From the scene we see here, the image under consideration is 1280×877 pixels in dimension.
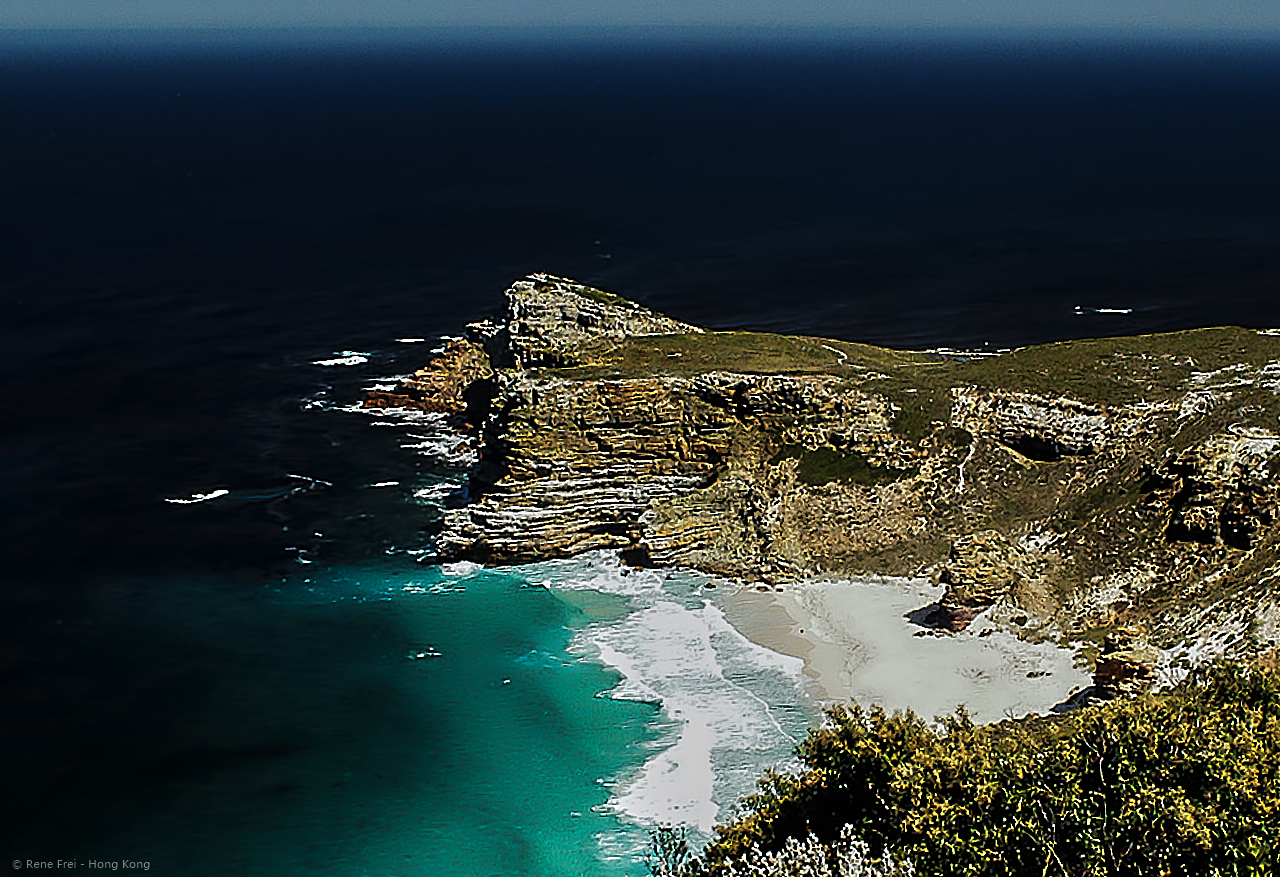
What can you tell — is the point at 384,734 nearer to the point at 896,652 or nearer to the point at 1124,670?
the point at 896,652

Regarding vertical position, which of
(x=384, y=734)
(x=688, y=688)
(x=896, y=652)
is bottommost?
(x=384, y=734)

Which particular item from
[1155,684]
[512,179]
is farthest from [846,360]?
[512,179]

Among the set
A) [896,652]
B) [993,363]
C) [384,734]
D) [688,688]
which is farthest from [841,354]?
[384,734]

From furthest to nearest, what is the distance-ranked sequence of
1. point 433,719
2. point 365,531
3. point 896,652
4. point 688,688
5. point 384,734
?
1. point 365,531
2. point 896,652
3. point 688,688
4. point 433,719
5. point 384,734

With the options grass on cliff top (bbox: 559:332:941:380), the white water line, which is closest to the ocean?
grass on cliff top (bbox: 559:332:941:380)

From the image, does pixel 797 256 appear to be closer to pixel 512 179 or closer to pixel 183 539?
pixel 512 179

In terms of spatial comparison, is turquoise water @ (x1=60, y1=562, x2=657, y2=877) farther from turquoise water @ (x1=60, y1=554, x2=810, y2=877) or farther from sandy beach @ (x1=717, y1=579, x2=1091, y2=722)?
sandy beach @ (x1=717, y1=579, x2=1091, y2=722)
